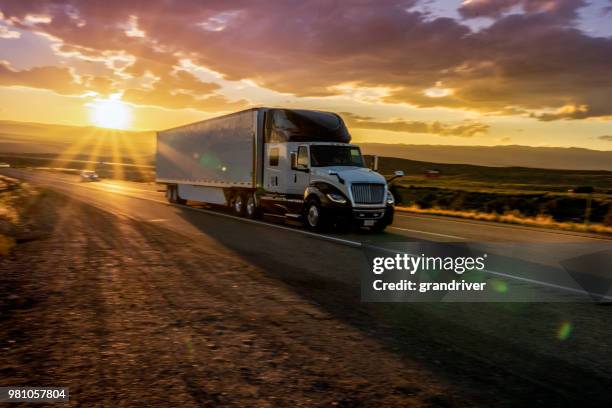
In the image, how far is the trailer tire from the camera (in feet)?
50.1

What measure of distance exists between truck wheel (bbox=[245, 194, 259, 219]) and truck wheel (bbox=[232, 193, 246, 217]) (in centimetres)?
46

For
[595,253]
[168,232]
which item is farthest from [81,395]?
[595,253]

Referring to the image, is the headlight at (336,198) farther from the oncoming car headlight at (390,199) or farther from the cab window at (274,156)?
the cab window at (274,156)

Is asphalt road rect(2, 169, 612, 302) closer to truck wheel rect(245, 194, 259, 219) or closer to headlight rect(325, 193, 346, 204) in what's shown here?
truck wheel rect(245, 194, 259, 219)

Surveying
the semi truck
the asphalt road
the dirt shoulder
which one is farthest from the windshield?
the dirt shoulder

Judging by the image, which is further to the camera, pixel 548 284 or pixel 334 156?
pixel 334 156

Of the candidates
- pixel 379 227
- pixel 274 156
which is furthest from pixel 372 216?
pixel 274 156

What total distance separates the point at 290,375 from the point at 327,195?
11.1m

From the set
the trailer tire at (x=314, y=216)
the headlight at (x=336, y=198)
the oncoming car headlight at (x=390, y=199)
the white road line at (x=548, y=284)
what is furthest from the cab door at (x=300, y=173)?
the white road line at (x=548, y=284)

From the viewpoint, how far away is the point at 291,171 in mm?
17234

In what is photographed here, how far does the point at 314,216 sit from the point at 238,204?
6.10m

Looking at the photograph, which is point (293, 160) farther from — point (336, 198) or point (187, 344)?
point (187, 344)

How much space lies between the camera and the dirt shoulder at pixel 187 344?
3.86 metres

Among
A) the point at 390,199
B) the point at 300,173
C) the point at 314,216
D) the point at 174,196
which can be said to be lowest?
the point at 174,196
